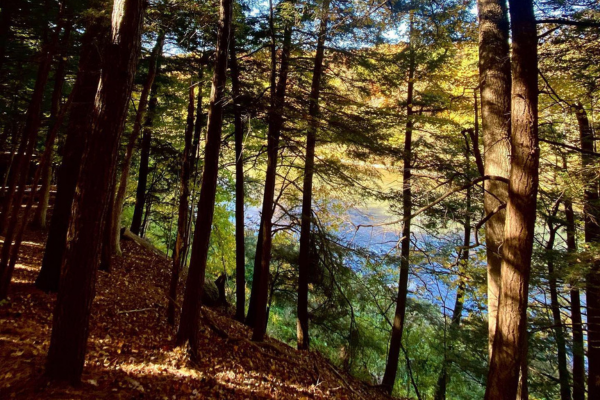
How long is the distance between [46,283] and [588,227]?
12.8m

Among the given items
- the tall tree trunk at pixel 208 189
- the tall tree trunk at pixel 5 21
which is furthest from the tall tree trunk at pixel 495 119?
the tall tree trunk at pixel 5 21

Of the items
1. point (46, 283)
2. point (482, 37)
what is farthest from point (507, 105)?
point (46, 283)

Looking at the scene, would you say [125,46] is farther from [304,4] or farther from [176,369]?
[304,4]

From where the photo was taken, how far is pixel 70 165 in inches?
215

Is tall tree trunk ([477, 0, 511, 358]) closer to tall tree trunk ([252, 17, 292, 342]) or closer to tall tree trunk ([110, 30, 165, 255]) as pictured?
tall tree trunk ([252, 17, 292, 342])

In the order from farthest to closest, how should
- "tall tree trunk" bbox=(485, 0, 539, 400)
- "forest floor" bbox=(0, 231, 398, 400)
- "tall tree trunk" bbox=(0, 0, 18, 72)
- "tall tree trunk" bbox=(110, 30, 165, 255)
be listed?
"tall tree trunk" bbox=(110, 30, 165, 255) < "tall tree trunk" bbox=(0, 0, 18, 72) < "forest floor" bbox=(0, 231, 398, 400) < "tall tree trunk" bbox=(485, 0, 539, 400)

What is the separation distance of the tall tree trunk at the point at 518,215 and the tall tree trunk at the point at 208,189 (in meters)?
4.06

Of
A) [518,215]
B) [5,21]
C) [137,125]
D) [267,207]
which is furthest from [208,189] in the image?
[5,21]

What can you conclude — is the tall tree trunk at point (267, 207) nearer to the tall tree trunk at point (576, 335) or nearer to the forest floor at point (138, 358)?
the forest floor at point (138, 358)

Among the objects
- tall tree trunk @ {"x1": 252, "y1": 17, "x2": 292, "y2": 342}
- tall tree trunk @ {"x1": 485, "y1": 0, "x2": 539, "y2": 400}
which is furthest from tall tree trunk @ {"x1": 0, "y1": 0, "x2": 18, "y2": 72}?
tall tree trunk @ {"x1": 485, "y1": 0, "x2": 539, "y2": 400}

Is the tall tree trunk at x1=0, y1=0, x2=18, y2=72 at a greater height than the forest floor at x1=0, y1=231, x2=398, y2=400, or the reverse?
the tall tree trunk at x1=0, y1=0, x2=18, y2=72

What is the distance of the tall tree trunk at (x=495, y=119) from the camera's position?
13.3ft

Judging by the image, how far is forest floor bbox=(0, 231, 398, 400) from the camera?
12.2 ft

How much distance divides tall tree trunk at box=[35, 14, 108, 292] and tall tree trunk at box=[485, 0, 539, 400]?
635cm
